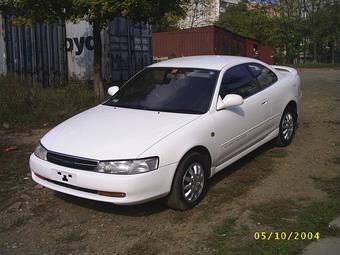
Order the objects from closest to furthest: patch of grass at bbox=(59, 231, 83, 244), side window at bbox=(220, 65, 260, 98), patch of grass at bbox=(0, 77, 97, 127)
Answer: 1. patch of grass at bbox=(59, 231, 83, 244)
2. side window at bbox=(220, 65, 260, 98)
3. patch of grass at bbox=(0, 77, 97, 127)

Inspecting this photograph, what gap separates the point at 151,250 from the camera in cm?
401

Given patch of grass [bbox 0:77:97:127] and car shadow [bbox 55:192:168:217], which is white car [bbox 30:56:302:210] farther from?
patch of grass [bbox 0:77:97:127]

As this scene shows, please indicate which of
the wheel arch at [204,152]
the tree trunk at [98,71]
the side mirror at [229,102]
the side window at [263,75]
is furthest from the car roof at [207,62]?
the tree trunk at [98,71]

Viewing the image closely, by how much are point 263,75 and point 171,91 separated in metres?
1.76

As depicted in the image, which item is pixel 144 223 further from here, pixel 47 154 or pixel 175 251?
pixel 47 154

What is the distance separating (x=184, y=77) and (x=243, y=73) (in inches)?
36.3

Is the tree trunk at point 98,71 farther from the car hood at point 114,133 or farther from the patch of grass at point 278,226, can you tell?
the patch of grass at point 278,226

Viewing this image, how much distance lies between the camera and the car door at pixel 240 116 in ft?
17.5

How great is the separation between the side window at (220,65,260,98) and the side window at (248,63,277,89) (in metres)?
0.16

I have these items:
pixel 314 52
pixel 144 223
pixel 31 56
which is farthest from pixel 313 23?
pixel 144 223

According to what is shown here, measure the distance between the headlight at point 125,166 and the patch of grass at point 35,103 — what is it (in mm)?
4853

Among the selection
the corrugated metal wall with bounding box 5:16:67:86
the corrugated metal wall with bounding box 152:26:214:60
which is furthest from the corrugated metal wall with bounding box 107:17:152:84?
the corrugated metal wall with bounding box 152:26:214:60

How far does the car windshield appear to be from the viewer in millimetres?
5332
